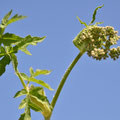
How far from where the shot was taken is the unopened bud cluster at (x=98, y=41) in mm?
3221

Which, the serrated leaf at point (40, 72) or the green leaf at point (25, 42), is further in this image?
the serrated leaf at point (40, 72)

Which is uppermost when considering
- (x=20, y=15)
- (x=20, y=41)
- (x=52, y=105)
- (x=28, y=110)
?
(x=20, y=15)

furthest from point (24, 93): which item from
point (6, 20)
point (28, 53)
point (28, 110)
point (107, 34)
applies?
point (107, 34)

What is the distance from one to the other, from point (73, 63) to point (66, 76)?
219mm

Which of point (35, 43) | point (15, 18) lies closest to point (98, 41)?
point (35, 43)

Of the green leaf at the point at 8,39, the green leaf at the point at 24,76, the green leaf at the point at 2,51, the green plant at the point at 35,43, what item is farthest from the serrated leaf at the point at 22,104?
the green leaf at the point at 8,39

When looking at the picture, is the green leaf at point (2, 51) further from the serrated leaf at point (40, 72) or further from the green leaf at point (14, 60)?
the serrated leaf at point (40, 72)

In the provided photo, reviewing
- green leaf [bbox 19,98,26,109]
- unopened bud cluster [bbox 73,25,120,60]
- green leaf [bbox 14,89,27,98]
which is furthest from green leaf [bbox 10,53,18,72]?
unopened bud cluster [bbox 73,25,120,60]

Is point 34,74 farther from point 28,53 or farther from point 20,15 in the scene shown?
point 20,15

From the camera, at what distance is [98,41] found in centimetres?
333

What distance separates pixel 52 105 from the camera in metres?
3.21

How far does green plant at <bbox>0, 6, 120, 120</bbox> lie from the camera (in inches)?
122

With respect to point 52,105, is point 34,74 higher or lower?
higher

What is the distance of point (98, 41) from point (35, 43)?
34.8 inches
